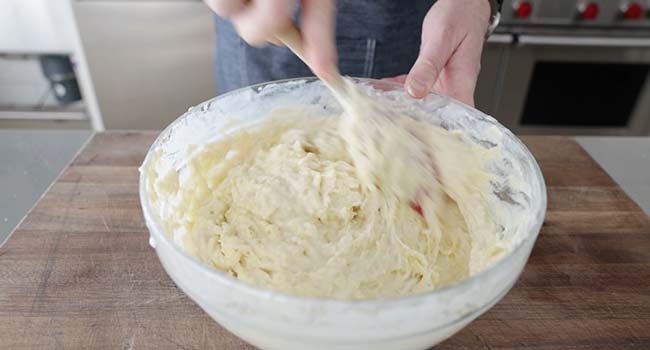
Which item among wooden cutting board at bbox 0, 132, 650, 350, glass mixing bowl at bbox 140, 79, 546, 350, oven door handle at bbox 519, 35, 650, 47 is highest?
glass mixing bowl at bbox 140, 79, 546, 350

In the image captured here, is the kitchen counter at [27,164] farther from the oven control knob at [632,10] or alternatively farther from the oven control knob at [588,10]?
the oven control knob at [632,10]

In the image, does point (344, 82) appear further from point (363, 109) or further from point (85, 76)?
point (85, 76)

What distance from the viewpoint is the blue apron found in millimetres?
1233

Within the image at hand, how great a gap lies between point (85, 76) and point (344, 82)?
181 centimetres

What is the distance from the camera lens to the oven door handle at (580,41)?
1.94 metres

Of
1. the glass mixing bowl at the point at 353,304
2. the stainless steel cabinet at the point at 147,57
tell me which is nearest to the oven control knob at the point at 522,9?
the stainless steel cabinet at the point at 147,57

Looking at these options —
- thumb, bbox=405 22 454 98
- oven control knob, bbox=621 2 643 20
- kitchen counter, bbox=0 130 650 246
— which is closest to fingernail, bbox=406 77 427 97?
thumb, bbox=405 22 454 98

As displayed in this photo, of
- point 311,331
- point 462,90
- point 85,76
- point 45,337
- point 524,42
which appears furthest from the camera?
point 85,76

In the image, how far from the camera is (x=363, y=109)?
781 mm

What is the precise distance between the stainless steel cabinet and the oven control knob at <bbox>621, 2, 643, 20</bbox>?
165cm

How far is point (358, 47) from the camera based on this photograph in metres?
1.27

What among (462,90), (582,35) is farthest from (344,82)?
(582,35)

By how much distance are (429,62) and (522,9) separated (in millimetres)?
1234

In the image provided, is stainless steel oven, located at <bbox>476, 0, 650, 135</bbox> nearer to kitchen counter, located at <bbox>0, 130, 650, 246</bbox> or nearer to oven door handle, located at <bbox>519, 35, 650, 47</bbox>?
oven door handle, located at <bbox>519, 35, 650, 47</bbox>
